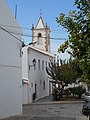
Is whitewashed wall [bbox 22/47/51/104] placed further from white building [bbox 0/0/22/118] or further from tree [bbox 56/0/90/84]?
tree [bbox 56/0/90/84]

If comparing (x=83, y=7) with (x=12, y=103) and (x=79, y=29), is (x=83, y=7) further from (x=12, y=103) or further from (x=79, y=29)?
(x=12, y=103)

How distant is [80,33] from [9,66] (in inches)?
637

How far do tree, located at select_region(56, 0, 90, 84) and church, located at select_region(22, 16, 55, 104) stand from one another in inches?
1107

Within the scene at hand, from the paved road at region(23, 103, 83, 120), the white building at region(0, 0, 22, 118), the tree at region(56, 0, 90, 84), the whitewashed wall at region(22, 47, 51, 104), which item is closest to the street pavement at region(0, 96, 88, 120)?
the paved road at region(23, 103, 83, 120)

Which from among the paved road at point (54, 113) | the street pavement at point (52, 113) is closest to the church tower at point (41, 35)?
the street pavement at point (52, 113)

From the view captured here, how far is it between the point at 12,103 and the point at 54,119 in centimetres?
396

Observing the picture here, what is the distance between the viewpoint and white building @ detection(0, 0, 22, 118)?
21914 millimetres

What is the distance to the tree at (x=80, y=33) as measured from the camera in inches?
281

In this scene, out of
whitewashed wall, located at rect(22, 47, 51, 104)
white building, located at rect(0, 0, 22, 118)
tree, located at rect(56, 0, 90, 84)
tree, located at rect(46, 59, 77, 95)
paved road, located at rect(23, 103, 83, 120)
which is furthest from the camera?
tree, located at rect(46, 59, 77, 95)

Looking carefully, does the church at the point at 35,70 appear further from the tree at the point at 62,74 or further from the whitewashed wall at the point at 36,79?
the tree at the point at 62,74

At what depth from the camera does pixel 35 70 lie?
46344mm

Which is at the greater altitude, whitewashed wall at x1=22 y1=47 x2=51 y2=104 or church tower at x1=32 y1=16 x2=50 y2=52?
church tower at x1=32 y1=16 x2=50 y2=52

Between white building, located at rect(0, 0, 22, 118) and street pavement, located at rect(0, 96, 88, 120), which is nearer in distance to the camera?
street pavement, located at rect(0, 96, 88, 120)

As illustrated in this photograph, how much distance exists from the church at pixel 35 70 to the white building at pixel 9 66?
35.9 feet
